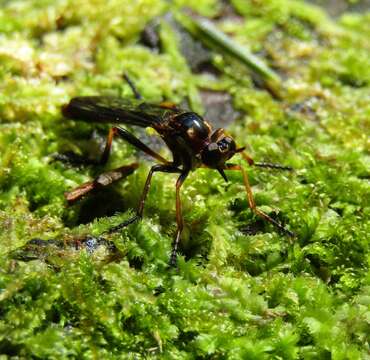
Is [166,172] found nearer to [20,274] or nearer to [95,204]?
[95,204]

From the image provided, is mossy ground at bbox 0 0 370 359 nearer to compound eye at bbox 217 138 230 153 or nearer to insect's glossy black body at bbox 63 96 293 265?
insect's glossy black body at bbox 63 96 293 265

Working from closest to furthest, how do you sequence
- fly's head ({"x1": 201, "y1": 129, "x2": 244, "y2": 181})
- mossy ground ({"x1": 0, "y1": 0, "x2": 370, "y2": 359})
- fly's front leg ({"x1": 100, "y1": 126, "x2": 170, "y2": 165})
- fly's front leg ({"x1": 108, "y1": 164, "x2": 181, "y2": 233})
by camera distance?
mossy ground ({"x1": 0, "y1": 0, "x2": 370, "y2": 359}) < fly's front leg ({"x1": 108, "y1": 164, "x2": 181, "y2": 233}) < fly's head ({"x1": 201, "y1": 129, "x2": 244, "y2": 181}) < fly's front leg ({"x1": 100, "y1": 126, "x2": 170, "y2": 165})

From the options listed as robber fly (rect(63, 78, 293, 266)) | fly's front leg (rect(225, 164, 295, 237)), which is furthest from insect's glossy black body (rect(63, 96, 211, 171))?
fly's front leg (rect(225, 164, 295, 237))

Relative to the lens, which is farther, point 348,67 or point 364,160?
point 348,67

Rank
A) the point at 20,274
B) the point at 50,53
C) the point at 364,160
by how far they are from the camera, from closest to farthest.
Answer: the point at 20,274 → the point at 364,160 → the point at 50,53

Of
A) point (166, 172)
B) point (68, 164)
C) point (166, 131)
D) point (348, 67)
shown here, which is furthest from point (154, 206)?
point (348, 67)

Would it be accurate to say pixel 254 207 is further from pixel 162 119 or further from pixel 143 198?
pixel 162 119
